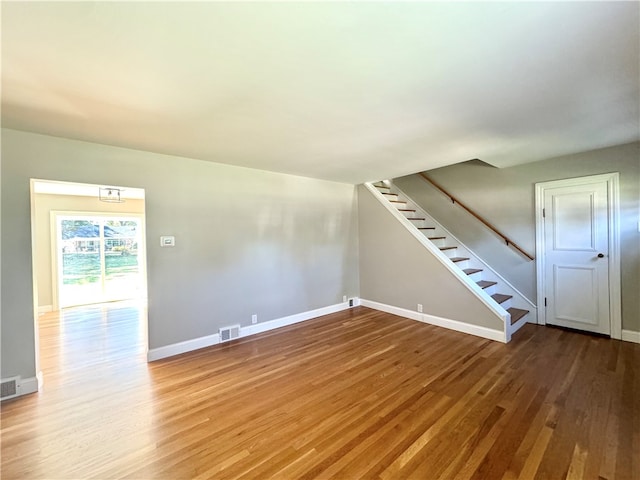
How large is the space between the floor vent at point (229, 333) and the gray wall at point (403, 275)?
8.25ft

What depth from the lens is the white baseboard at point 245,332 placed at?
Answer: 3042mm

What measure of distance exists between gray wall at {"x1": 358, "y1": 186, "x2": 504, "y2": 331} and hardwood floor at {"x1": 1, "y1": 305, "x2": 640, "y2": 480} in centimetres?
52

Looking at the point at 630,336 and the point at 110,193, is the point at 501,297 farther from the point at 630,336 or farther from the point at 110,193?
the point at 110,193

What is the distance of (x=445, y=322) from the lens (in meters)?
3.87

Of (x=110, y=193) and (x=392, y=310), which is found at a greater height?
(x=110, y=193)

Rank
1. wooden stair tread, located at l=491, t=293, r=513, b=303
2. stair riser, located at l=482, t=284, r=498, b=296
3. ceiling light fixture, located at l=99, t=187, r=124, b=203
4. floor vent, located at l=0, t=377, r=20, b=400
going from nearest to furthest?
floor vent, located at l=0, t=377, r=20, b=400
ceiling light fixture, located at l=99, t=187, r=124, b=203
wooden stair tread, located at l=491, t=293, r=513, b=303
stair riser, located at l=482, t=284, r=498, b=296

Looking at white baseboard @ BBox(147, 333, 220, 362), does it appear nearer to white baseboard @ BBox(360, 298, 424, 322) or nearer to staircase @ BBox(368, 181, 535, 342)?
white baseboard @ BBox(360, 298, 424, 322)

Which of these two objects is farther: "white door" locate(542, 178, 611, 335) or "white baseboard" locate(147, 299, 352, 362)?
"white door" locate(542, 178, 611, 335)

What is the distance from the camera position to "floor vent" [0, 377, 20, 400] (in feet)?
7.40

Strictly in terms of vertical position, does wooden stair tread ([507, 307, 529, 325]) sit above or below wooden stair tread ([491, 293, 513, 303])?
below

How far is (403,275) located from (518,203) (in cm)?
210

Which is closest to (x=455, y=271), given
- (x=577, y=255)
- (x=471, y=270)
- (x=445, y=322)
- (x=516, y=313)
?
(x=445, y=322)

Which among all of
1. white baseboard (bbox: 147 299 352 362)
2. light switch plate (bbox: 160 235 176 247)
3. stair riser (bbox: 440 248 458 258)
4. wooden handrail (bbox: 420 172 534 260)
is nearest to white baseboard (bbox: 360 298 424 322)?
white baseboard (bbox: 147 299 352 362)

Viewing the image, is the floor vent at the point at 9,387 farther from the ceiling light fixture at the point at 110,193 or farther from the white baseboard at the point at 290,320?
the white baseboard at the point at 290,320
